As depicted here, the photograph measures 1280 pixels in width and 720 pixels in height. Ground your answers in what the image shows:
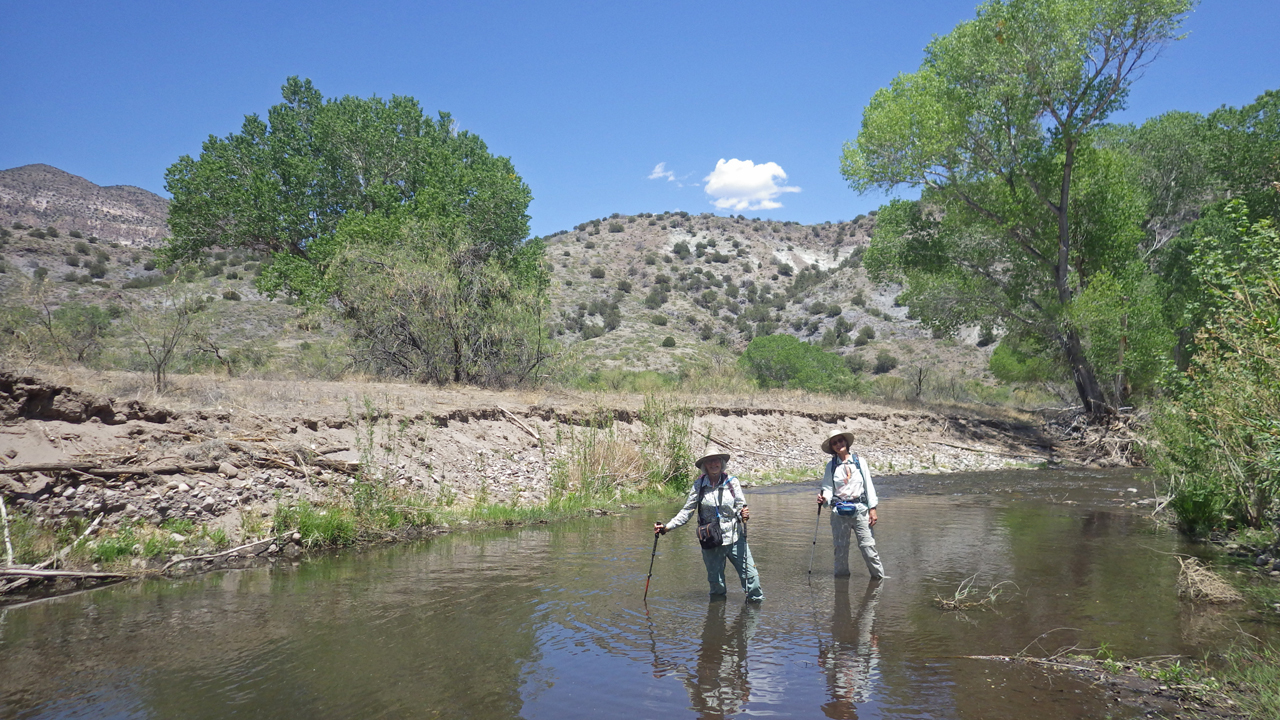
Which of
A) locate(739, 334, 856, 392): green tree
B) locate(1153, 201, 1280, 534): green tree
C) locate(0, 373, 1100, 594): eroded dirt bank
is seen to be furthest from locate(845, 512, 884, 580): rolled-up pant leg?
locate(739, 334, 856, 392): green tree

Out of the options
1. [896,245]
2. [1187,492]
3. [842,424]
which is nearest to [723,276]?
[896,245]

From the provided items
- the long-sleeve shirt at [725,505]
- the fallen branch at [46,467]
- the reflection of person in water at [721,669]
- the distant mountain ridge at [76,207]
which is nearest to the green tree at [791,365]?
the long-sleeve shirt at [725,505]

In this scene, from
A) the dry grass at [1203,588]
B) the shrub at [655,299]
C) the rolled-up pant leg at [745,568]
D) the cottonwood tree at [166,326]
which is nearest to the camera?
the dry grass at [1203,588]

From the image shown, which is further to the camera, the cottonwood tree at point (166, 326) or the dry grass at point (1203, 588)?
the cottonwood tree at point (166, 326)

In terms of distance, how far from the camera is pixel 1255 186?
26859 millimetres

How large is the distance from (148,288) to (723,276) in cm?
5336

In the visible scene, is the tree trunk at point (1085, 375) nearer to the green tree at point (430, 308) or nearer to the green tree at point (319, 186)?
the green tree at point (430, 308)

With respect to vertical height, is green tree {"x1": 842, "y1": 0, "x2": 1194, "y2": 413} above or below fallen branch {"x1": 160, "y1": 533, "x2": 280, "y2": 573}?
above

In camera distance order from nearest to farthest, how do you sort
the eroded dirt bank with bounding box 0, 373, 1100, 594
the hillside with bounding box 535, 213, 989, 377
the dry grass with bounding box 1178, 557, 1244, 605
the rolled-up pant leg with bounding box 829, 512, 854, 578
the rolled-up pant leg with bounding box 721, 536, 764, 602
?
the dry grass with bounding box 1178, 557, 1244, 605
the rolled-up pant leg with bounding box 721, 536, 764, 602
the rolled-up pant leg with bounding box 829, 512, 854, 578
the eroded dirt bank with bounding box 0, 373, 1100, 594
the hillside with bounding box 535, 213, 989, 377

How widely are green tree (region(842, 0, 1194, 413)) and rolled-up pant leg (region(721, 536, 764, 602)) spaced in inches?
947

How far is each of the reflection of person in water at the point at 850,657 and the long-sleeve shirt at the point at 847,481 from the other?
51.4 inches

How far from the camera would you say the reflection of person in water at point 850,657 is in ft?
19.1

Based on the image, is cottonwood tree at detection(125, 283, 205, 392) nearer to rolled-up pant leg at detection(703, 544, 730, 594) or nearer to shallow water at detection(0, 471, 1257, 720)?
shallow water at detection(0, 471, 1257, 720)

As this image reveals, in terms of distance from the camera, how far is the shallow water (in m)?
5.90
